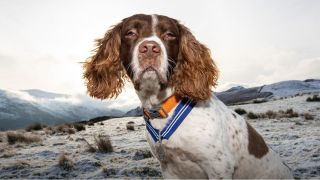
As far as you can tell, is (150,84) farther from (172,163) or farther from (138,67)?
(172,163)

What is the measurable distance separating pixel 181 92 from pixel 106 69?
1.01 m

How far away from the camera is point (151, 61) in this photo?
13.1 ft

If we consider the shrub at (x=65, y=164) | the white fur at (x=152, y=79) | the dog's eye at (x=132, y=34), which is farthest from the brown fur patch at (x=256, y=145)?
the shrub at (x=65, y=164)

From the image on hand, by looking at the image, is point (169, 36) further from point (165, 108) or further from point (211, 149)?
point (211, 149)

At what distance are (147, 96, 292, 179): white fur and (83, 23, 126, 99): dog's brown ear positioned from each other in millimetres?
775

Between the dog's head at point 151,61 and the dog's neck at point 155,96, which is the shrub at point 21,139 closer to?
the dog's head at point 151,61

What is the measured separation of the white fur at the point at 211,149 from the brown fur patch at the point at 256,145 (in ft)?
0.15

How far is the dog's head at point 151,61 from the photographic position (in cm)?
403

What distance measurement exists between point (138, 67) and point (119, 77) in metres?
0.89

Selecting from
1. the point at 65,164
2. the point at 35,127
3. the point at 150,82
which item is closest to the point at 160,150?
the point at 150,82

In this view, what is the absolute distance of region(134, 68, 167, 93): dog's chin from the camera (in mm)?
4039

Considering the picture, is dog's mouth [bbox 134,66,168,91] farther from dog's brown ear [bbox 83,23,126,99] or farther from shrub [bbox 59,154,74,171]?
shrub [bbox 59,154,74,171]

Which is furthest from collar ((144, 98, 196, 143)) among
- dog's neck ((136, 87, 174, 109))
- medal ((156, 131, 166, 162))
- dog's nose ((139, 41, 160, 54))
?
dog's nose ((139, 41, 160, 54))

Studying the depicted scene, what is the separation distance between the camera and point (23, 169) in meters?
7.22
